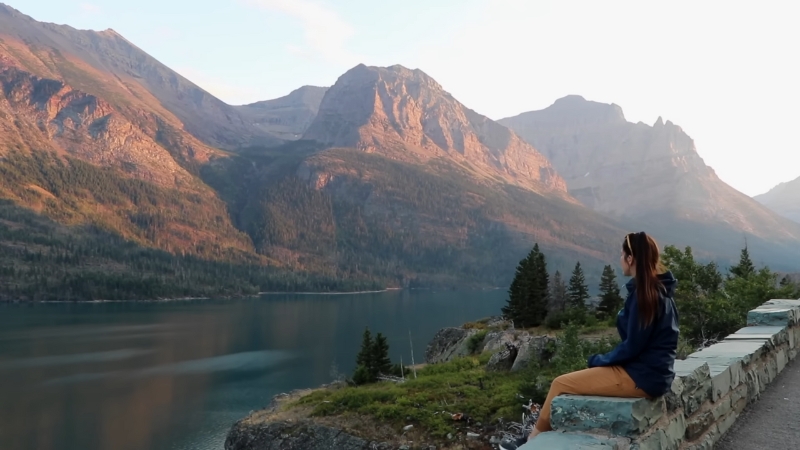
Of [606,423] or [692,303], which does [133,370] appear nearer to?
[692,303]

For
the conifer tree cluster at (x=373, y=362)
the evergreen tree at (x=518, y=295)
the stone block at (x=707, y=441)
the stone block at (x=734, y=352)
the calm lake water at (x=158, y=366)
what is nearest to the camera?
the stone block at (x=707, y=441)

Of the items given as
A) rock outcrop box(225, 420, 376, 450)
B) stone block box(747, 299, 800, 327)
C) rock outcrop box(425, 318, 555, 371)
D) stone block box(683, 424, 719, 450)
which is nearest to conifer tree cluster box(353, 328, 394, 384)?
rock outcrop box(425, 318, 555, 371)

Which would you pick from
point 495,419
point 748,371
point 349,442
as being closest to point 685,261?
point 495,419

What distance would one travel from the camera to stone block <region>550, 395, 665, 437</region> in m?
4.84

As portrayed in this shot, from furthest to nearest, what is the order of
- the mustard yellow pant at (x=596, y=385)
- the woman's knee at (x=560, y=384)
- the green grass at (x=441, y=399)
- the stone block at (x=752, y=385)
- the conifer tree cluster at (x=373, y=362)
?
the conifer tree cluster at (x=373, y=362)
the green grass at (x=441, y=399)
the stone block at (x=752, y=385)
the woman's knee at (x=560, y=384)
the mustard yellow pant at (x=596, y=385)

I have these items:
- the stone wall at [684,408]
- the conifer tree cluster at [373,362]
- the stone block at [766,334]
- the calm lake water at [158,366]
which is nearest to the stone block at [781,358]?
the stone wall at [684,408]

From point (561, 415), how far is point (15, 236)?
237001 mm

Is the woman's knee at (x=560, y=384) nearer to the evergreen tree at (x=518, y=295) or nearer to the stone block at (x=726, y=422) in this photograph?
the stone block at (x=726, y=422)

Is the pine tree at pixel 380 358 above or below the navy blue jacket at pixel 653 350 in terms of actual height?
below

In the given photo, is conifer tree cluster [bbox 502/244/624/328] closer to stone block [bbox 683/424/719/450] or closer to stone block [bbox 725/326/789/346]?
stone block [bbox 725/326/789/346]

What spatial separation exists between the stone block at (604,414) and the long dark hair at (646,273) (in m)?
0.76

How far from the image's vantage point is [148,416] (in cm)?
4928

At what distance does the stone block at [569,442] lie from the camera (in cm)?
451

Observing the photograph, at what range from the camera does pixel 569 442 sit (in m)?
4.66
